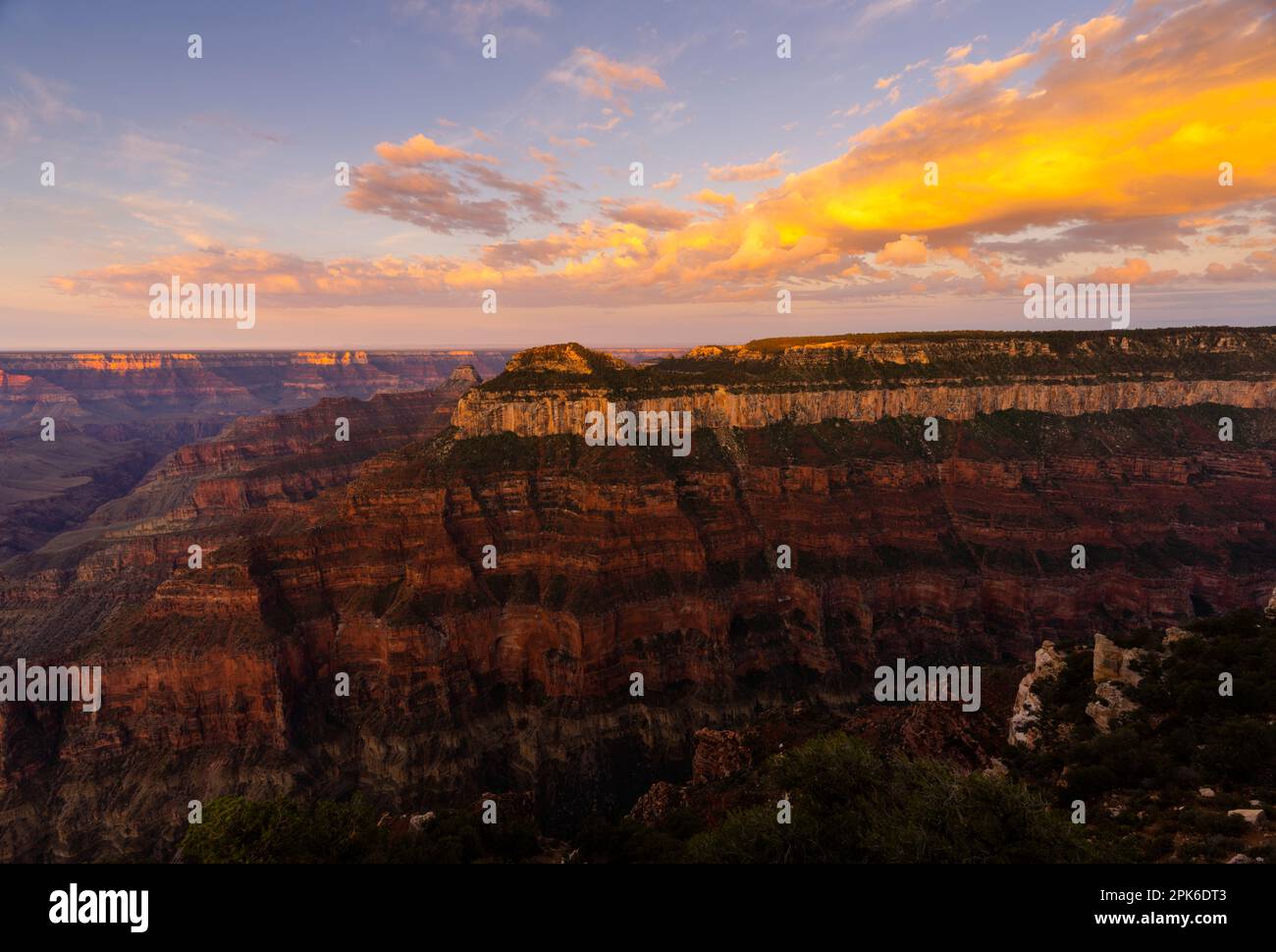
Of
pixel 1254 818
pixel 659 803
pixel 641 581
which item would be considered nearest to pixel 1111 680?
pixel 1254 818

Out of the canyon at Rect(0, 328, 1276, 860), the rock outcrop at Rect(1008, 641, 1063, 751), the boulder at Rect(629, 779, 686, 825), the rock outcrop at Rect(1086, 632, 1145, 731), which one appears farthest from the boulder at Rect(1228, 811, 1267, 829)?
the boulder at Rect(629, 779, 686, 825)

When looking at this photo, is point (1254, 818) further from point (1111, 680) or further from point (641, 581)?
point (641, 581)

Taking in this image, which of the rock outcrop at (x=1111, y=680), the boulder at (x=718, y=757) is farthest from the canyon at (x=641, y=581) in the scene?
the boulder at (x=718, y=757)

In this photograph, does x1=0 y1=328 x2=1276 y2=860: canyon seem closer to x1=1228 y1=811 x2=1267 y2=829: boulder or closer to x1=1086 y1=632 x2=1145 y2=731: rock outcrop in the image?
x1=1086 y1=632 x2=1145 y2=731: rock outcrop

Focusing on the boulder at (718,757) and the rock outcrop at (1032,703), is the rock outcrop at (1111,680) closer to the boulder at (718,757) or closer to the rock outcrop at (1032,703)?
the rock outcrop at (1032,703)

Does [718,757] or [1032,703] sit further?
[718,757]

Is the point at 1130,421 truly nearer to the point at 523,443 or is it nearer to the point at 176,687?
the point at 523,443
